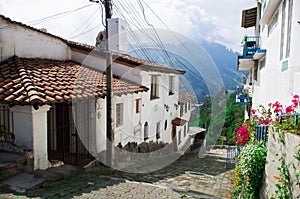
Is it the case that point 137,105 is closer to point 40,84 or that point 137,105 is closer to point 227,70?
point 40,84

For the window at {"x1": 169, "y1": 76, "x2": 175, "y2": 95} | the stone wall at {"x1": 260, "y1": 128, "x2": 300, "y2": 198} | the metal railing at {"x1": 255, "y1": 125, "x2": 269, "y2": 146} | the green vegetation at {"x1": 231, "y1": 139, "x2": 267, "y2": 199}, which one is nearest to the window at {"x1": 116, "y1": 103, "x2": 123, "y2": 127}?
the metal railing at {"x1": 255, "y1": 125, "x2": 269, "y2": 146}

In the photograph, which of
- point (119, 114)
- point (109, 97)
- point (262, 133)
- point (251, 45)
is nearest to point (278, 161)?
point (262, 133)

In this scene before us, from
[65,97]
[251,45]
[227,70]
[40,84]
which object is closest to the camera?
[65,97]

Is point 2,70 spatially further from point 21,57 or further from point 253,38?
point 253,38

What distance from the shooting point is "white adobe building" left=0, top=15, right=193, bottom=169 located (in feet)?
20.5

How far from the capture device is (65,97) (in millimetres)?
6512

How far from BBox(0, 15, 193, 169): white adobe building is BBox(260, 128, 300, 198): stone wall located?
543 cm

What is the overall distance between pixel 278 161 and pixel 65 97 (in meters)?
5.67

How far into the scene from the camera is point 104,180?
262 inches

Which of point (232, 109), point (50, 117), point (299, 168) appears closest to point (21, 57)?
point (50, 117)

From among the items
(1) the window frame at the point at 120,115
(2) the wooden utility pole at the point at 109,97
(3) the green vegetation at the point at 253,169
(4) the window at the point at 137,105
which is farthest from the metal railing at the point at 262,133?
(4) the window at the point at 137,105

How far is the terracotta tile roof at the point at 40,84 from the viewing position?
577 cm

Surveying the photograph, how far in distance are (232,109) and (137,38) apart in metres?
35.4

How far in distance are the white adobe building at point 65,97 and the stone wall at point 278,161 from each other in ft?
17.8
